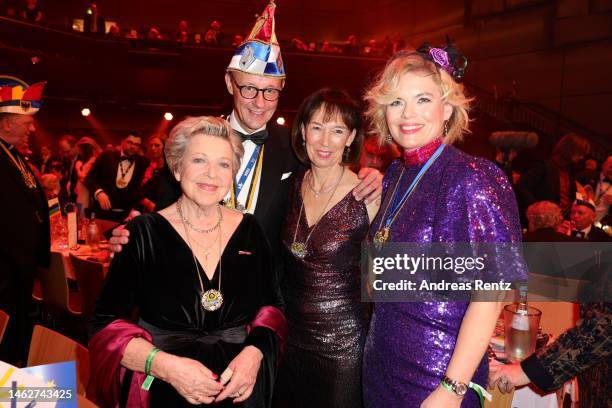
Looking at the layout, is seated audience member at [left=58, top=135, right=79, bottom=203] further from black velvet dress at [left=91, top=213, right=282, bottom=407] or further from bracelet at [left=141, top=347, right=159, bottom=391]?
bracelet at [left=141, top=347, right=159, bottom=391]

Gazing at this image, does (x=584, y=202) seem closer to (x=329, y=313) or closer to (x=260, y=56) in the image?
(x=329, y=313)

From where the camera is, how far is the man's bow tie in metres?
2.40

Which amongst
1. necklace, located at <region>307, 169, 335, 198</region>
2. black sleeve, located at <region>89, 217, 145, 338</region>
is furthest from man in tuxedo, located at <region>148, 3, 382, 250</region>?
black sleeve, located at <region>89, 217, 145, 338</region>

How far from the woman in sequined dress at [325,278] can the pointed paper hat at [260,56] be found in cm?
26

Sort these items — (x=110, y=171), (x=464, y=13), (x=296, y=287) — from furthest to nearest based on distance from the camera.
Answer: (x=464, y=13), (x=110, y=171), (x=296, y=287)

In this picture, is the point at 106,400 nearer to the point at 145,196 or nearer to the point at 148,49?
the point at 145,196

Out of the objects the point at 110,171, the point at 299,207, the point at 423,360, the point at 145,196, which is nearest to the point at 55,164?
the point at 110,171

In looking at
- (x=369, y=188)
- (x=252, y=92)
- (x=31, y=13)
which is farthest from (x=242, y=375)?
(x=31, y=13)

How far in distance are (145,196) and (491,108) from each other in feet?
34.3

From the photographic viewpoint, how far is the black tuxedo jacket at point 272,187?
2.38 m

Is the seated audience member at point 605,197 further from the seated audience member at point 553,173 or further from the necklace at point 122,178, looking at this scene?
the necklace at point 122,178

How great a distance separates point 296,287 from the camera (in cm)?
222

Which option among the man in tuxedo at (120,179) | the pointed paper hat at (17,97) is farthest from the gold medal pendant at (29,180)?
the man in tuxedo at (120,179)

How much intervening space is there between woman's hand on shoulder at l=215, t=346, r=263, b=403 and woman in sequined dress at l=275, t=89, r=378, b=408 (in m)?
0.47
